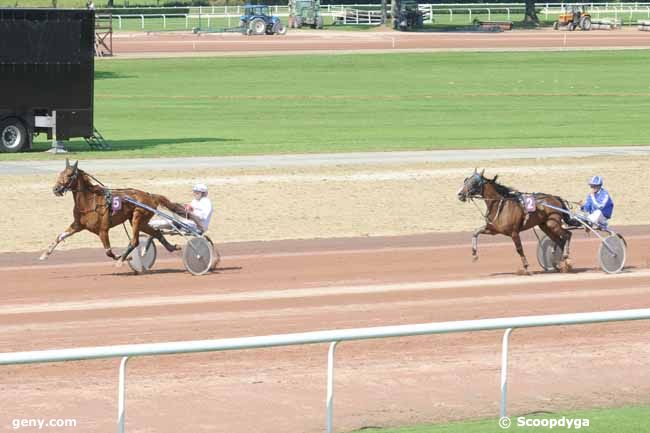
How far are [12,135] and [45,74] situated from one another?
5.89ft

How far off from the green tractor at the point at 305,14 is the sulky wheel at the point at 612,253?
66540 mm

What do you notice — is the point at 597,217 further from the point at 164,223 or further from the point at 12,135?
the point at 12,135

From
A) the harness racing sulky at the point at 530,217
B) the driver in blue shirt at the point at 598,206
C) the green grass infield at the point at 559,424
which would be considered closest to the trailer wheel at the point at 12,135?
the harness racing sulky at the point at 530,217

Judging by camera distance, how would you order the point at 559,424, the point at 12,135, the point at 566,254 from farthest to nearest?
the point at 12,135 < the point at 566,254 < the point at 559,424

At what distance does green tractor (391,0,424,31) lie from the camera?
8469cm

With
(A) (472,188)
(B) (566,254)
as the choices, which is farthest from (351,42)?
(A) (472,188)

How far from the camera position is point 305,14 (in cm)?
8512

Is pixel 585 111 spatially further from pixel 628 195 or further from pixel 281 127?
pixel 628 195

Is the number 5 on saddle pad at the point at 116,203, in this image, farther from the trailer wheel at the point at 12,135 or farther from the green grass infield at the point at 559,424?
the trailer wheel at the point at 12,135

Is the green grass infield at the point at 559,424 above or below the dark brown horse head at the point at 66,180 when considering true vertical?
below

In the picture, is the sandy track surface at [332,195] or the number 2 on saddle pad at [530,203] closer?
the number 2 on saddle pad at [530,203]

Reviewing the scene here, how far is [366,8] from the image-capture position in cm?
10088

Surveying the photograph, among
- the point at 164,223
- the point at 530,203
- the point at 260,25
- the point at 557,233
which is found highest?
the point at 260,25

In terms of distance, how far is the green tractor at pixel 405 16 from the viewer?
84.7 m
